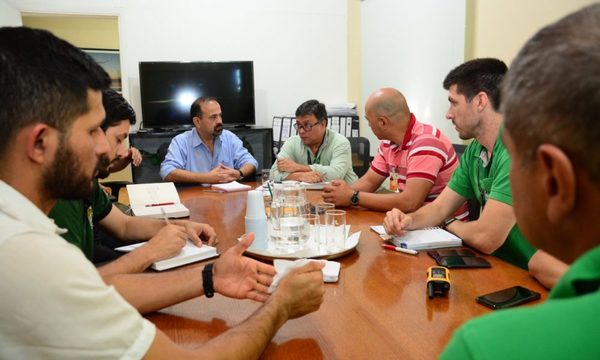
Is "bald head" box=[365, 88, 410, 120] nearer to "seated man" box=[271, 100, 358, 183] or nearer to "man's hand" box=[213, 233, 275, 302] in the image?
"seated man" box=[271, 100, 358, 183]

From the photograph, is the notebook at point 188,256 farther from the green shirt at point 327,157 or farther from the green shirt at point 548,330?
the green shirt at point 327,157

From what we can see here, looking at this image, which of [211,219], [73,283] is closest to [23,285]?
[73,283]

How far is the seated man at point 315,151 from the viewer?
3235 millimetres

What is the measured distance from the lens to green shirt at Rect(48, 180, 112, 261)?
4.57ft

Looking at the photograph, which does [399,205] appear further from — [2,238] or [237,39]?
[237,39]

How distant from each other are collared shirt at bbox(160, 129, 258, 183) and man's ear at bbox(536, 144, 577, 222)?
124 inches

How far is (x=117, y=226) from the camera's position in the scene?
190 cm

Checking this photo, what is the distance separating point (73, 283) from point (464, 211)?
2001mm

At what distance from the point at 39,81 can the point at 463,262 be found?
119cm

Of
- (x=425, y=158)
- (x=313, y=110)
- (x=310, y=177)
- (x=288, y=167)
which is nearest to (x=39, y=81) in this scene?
(x=425, y=158)

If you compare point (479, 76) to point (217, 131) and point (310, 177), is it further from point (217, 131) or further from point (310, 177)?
point (217, 131)

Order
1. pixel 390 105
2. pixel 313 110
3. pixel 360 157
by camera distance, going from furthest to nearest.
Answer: pixel 360 157
pixel 313 110
pixel 390 105

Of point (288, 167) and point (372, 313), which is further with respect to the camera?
point (288, 167)

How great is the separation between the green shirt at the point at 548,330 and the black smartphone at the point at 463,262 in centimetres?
92
